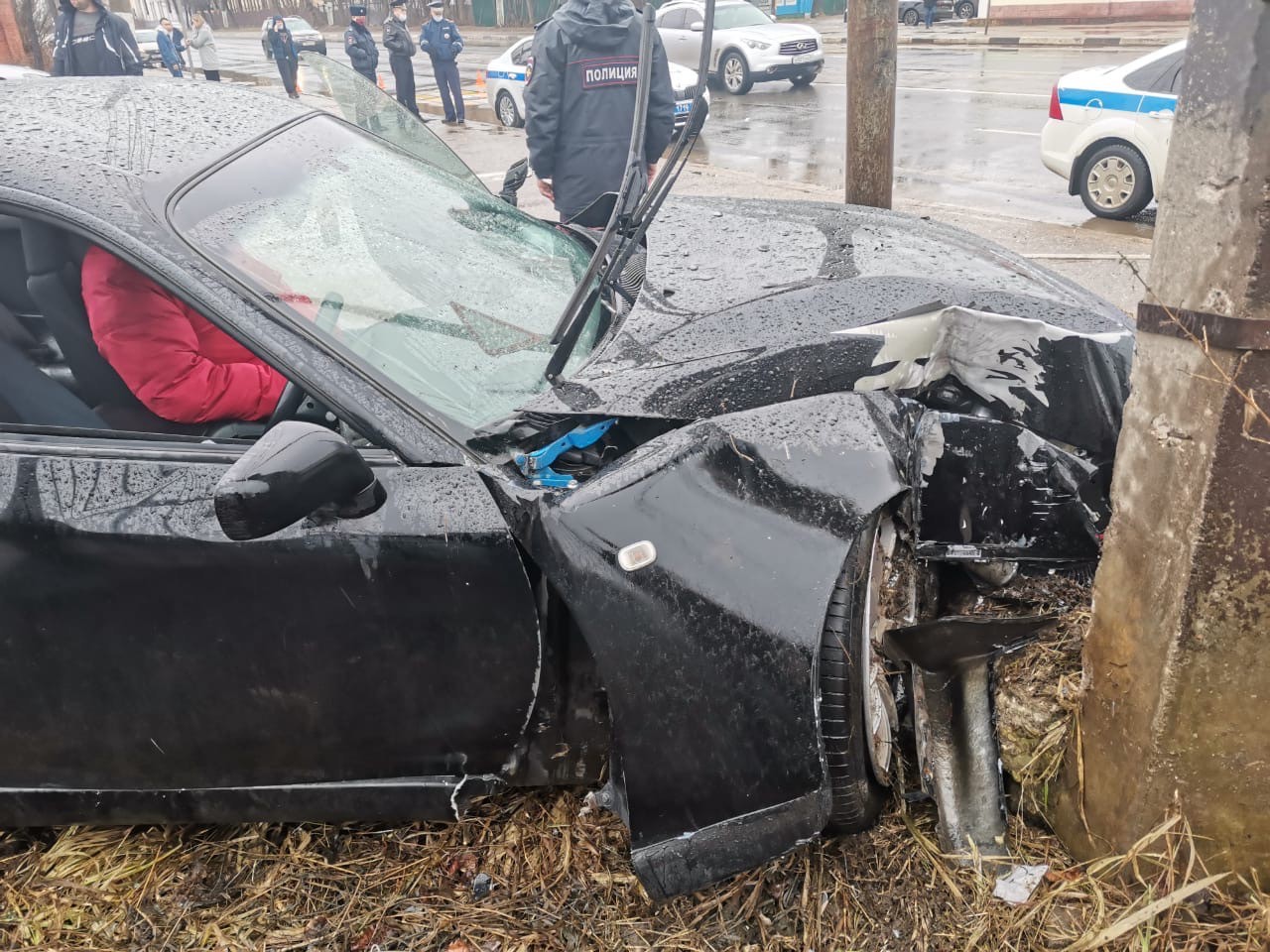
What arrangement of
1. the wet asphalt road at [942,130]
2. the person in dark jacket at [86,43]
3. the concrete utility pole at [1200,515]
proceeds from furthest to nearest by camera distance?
the person in dark jacket at [86,43], the wet asphalt road at [942,130], the concrete utility pole at [1200,515]

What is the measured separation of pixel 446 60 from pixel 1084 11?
15668 millimetres

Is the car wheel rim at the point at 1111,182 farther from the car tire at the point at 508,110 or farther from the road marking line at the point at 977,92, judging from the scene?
the car tire at the point at 508,110

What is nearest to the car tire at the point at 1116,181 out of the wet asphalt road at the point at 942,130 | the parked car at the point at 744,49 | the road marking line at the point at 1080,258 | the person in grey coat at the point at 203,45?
the wet asphalt road at the point at 942,130

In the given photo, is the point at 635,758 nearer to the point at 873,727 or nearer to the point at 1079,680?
the point at 873,727

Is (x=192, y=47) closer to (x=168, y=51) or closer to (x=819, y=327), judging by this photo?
(x=168, y=51)

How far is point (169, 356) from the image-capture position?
2184 mm

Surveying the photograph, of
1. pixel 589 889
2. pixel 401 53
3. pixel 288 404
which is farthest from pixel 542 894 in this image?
pixel 401 53

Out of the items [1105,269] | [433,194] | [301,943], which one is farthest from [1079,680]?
[1105,269]

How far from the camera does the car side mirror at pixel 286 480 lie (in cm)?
152

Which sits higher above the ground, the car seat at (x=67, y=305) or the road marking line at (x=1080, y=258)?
the car seat at (x=67, y=305)

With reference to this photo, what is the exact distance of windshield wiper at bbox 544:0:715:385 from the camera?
80.9 inches

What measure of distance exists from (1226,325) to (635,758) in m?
1.16

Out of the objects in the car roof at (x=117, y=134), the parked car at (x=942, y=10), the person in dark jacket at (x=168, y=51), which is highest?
the parked car at (x=942, y=10)

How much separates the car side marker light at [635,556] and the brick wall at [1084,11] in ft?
77.5
